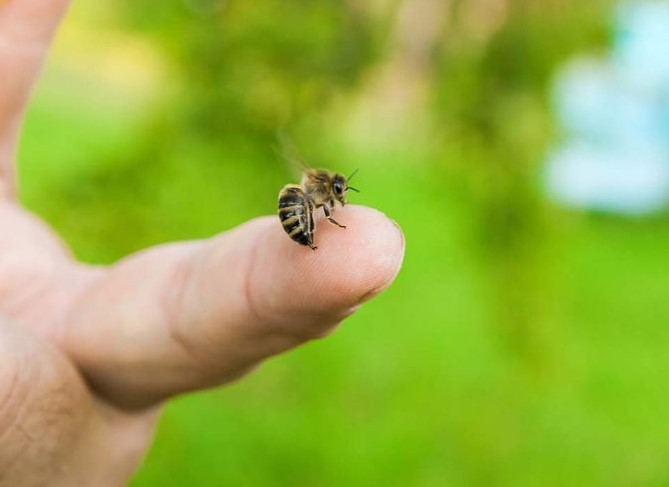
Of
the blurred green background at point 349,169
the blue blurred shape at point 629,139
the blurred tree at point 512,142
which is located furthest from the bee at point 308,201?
the blue blurred shape at point 629,139

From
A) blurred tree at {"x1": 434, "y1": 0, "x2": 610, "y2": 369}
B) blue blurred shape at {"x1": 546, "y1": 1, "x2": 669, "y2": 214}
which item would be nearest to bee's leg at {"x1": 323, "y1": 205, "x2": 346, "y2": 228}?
blurred tree at {"x1": 434, "y1": 0, "x2": 610, "y2": 369}

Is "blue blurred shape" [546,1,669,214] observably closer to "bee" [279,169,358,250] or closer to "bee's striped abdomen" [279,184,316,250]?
"bee" [279,169,358,250]

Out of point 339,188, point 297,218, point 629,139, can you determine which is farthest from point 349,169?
point 629,139

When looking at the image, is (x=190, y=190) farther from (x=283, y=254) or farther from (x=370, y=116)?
(x=283, y=254)

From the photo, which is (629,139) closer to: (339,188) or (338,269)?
(339,188)

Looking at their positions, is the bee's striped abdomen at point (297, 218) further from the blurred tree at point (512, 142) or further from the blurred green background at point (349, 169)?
the blurred tree at point (512, 142)

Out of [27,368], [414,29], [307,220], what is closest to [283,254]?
[307,220]
